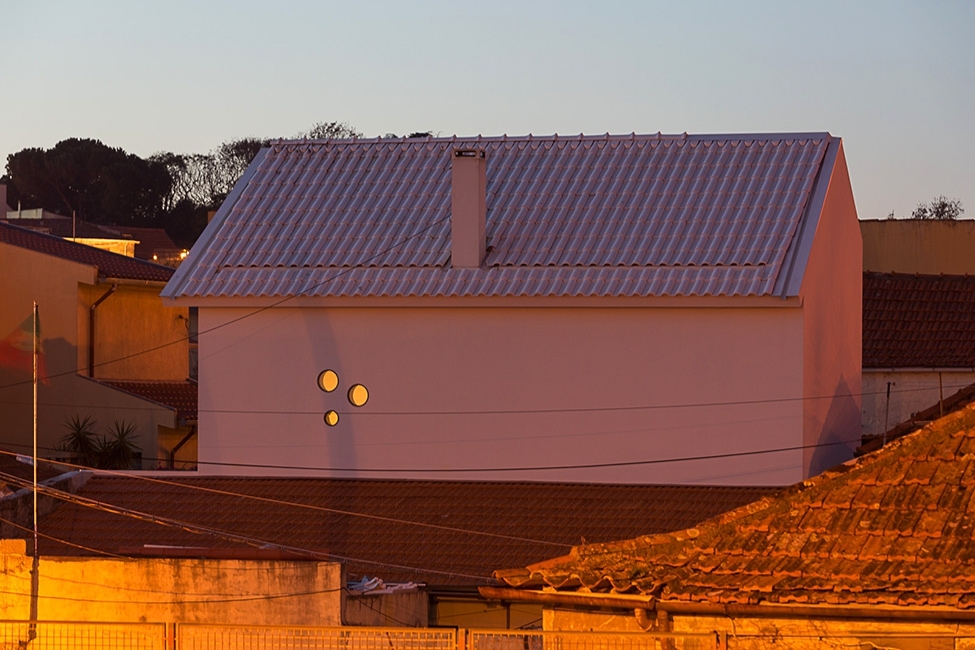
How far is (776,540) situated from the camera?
1291 cm

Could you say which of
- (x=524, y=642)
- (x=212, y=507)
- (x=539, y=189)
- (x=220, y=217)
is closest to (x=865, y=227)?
(x=539, y=189)

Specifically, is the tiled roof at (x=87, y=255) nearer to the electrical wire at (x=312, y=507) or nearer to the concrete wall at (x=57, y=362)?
the concrete wall at (x=57, y=362)

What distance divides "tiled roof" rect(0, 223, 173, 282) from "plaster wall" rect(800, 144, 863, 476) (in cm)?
1842

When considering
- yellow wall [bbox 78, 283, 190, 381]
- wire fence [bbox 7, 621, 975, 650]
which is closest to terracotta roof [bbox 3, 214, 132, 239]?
yellow wall [bbox 78, 283, 190, 381]

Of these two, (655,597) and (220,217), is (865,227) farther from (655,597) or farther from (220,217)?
(655,597)

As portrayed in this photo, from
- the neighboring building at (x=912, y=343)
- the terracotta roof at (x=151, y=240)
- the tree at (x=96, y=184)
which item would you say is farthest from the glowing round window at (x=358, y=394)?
the tree at (x=96, y=184)

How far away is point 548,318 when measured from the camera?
93.0 ft

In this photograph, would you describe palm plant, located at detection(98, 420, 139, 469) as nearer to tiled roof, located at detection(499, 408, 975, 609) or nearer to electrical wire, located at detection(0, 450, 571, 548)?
electrical wire, located at detection(0, 450, 571, 548)

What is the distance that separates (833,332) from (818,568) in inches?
715

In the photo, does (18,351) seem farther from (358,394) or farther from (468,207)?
(468,207)

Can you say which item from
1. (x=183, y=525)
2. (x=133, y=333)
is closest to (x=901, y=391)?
(x=183, y=525)

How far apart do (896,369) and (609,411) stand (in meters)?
11.4

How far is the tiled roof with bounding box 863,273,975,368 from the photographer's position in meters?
37.5

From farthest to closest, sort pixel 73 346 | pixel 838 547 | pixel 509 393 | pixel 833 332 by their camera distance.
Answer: pixel 73 346 → pixel 833 332 → pixel 509 393 → pixel 838 547
